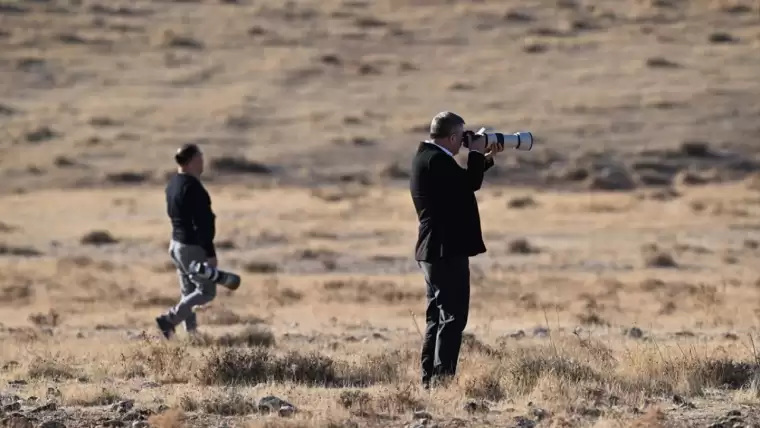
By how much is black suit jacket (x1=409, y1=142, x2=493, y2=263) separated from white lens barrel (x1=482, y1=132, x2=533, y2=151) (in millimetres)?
300

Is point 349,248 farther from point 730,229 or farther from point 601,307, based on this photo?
point 601,307

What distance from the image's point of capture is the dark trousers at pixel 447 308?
8570 millimetres

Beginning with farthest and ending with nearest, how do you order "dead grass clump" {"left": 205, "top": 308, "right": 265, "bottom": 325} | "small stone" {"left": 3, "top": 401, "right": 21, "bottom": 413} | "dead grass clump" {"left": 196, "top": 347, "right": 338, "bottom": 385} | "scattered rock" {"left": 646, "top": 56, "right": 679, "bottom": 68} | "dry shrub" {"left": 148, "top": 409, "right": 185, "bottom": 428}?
"scattered rock" {"left": 646, "top": 56, "right": 679, "bottom": 68} → "dead grass clump" {"left": 205, "top": 308, "right": 265, "bottom": 325} → "dead grass clump" {"left": 196, "top": 347, "right": 338, "bottom": 385} → "small stone" {"left": 3, "top": 401, "right": 21, "bottom": 413} → "dry shrub" {"left": 148, "top": 409, "right": 185, "bottom": 428}

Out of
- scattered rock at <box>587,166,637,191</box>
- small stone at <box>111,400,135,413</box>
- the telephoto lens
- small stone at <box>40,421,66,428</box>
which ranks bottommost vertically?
scattered rock at <box>587,166,637,191</box>

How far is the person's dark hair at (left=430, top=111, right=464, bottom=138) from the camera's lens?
8.59m

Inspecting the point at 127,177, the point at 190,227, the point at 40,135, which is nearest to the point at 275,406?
the point at 190,227

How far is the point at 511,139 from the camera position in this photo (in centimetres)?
901

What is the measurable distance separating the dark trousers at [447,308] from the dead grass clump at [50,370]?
8.08 ft

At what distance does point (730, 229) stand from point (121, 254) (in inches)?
454

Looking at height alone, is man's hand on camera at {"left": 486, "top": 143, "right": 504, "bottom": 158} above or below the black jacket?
above

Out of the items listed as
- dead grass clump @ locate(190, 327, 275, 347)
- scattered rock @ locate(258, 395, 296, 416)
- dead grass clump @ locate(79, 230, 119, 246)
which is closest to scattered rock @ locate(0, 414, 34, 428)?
scattered rock @ locate(258, 395, 296, 416)

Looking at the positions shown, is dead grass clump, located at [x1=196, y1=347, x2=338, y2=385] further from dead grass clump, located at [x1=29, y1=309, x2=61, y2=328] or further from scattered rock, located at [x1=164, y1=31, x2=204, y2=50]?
scattered rock, located at [x1=164, y1=31, x2=204, y2=50]

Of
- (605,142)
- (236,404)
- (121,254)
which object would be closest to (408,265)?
(121,254)

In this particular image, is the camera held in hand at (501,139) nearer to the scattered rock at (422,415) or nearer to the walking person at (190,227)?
the scattered rock at (422,415)
